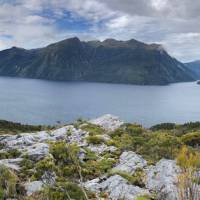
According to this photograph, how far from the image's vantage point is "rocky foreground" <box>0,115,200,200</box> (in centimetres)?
1284

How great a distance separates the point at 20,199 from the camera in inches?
439

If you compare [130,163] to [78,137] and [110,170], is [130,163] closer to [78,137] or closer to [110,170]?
[110,170]

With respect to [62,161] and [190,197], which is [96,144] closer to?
[62,161]

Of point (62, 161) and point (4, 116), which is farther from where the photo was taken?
point (4, 116)

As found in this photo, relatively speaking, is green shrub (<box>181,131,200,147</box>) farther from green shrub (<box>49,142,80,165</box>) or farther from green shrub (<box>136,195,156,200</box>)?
green shrub (<box>136,195,156,200</box>)

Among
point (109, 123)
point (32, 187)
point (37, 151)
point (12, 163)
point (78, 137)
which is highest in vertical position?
point (109, 123)

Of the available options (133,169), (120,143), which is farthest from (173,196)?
(120,143)

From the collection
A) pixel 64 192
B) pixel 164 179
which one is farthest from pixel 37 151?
pixel 164 179

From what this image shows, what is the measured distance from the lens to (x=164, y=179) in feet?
44.5

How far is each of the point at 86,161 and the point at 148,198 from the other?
6.00 m

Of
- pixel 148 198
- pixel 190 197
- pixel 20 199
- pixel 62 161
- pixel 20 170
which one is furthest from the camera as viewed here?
pixel 62 161

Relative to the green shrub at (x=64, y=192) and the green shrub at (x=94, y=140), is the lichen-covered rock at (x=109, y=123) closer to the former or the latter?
the green shrub at (x=94, y=140)

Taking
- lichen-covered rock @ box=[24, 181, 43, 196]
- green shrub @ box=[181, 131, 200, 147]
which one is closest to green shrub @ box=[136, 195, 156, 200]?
lichen-covered rock @ box=[24, 181, 43, 196]

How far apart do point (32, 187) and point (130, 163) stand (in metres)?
5.16
